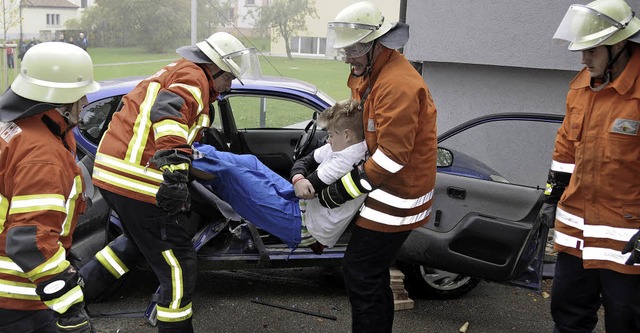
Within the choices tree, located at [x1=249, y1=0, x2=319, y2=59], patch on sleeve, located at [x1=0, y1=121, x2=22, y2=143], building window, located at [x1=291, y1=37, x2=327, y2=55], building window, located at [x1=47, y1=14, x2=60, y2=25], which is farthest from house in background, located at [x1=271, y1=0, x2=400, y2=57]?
patch on sleeve, located at [x1=0, y1=121, x2=22, y2=143]

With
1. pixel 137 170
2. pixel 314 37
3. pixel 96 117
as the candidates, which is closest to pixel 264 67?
pixel 314 37

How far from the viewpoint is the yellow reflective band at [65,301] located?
6.94 feet

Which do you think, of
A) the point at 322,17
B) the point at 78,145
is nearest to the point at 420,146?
the point at 78,145

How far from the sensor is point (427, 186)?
2951 millimetres

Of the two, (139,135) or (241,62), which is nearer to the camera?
(139,135)

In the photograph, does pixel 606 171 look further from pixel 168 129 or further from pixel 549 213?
pixel 168 129

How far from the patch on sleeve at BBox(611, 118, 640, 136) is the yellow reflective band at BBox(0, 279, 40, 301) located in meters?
2.41

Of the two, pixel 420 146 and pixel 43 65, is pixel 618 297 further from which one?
pixel 43 65

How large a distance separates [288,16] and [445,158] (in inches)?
490

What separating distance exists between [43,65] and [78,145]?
1.76 meters

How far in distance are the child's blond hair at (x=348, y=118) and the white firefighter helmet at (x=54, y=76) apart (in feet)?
3.80

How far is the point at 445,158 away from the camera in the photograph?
3875 mm

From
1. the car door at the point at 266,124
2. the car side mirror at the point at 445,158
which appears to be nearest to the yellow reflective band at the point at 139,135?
the car door at the point at 266,124

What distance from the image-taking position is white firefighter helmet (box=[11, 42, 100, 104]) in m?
2.23
